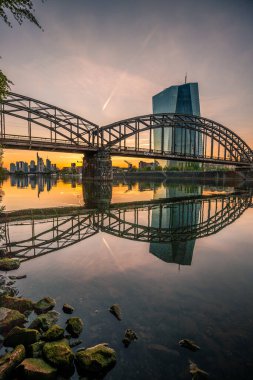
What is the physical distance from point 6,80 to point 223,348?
12.5m

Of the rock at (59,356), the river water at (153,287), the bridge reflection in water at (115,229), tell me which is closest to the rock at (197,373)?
the river water at (153,287)

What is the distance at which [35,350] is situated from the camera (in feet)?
14.5

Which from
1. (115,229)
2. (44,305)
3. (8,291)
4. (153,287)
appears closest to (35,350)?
(44,305)

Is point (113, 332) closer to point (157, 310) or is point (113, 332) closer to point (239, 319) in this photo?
point (157, 310)

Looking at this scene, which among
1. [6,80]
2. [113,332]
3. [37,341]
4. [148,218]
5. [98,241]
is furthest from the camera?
[148,218]

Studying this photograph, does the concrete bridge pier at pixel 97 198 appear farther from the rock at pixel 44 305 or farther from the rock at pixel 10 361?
the rock at pixel 10 361

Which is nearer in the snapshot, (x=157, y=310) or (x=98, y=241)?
(x=157, y=310)

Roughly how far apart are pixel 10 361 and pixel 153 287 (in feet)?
14.5

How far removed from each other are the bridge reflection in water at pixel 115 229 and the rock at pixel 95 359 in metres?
5.95

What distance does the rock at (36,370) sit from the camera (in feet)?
12.6

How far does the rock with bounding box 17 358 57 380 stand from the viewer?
385cm

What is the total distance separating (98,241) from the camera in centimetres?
1235

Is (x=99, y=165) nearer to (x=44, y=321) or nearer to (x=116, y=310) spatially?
(x=116, y=310)

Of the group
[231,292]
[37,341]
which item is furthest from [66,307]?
[231,292]
